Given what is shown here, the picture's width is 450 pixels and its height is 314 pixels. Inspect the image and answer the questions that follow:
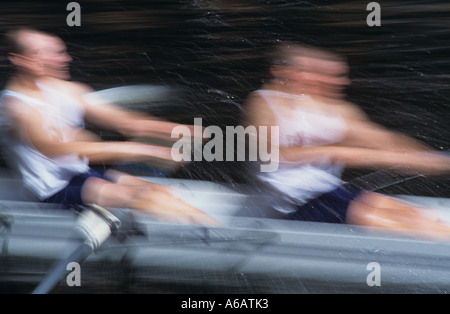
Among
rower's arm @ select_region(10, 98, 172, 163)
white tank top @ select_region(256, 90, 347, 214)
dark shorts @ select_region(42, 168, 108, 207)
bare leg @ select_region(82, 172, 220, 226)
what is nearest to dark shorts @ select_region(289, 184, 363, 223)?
white tank top @ select_region(256, 90, 347, 214)

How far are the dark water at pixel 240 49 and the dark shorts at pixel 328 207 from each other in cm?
31

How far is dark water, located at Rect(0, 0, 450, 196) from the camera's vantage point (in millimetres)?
2270

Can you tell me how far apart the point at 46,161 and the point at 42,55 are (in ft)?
1.04

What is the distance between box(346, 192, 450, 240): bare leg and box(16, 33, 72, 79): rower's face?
99 cm

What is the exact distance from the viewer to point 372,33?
2.42 metres

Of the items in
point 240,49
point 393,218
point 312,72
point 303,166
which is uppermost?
point 240,49

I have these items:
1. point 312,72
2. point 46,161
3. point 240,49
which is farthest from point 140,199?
point 240,49

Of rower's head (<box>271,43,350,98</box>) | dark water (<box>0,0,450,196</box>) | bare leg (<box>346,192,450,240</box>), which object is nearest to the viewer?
bare leg (<box>346,192,450,240</box>)

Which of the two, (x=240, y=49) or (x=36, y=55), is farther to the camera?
(x=240, y=49)

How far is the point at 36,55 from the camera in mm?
1893

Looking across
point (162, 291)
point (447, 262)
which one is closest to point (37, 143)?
point (162, 291)

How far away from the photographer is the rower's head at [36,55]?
6.18ft

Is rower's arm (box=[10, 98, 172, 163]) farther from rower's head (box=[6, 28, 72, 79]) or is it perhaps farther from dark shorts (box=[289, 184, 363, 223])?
dark shorts (box=[289, 184, 363, 223])

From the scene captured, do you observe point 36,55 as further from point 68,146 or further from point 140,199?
point 140,199
